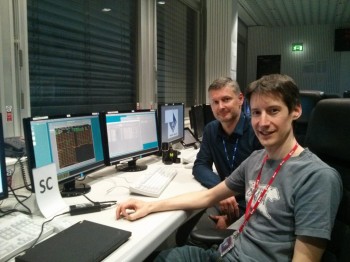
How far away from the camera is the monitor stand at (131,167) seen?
2.09 m

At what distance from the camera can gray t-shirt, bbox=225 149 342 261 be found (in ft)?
3.09

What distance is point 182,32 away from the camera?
14.6 ft

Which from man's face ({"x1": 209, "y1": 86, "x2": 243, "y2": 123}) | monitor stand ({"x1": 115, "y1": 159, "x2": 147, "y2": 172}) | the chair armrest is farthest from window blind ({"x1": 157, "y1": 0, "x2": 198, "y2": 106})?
the chair armrest

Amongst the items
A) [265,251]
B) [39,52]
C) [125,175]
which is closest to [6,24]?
[39,52]

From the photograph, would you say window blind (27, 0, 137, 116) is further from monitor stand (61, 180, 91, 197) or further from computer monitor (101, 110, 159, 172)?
monitor stand (61, 180, 91, 197)

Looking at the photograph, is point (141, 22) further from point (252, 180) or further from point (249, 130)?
point (252, 180)

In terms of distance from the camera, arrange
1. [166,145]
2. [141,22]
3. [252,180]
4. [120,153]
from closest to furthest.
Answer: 1. [252,180]
2. [120,153]
3. [166,145]
4. [141,22]

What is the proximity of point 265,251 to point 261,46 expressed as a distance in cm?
756

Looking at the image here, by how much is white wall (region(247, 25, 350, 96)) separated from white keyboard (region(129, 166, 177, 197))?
6.32 meters

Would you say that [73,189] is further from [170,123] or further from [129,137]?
[170,123]

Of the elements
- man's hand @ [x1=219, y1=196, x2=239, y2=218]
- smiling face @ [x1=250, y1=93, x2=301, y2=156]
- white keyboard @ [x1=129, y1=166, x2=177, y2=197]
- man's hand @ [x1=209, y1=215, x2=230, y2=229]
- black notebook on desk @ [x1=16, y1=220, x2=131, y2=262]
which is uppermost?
smiling face @ [x1=250, y1=93, x2=301, y2=156]

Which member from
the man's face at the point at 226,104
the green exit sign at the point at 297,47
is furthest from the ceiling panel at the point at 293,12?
the man's face at the point at 226,104

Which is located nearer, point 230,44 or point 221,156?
point 221,156

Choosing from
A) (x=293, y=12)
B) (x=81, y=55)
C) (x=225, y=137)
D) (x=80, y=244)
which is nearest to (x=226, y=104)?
(x=225, y=137)
